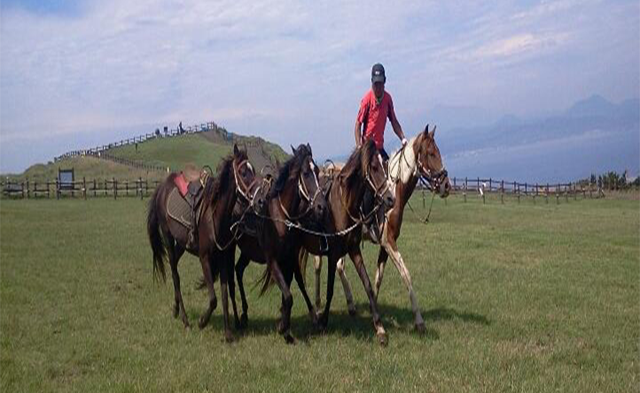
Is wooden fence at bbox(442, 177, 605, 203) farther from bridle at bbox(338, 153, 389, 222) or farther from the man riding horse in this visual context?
bridle at bbox(338, 153, 389, 222)

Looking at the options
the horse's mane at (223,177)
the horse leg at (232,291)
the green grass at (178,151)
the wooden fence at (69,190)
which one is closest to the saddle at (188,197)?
the horse's mane at (223,177)

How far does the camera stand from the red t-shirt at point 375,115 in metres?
9.72

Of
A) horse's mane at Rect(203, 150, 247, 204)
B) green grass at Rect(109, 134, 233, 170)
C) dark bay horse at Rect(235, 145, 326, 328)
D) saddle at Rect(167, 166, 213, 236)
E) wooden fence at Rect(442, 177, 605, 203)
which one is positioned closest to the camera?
dark bay horse at Rect(235, 145, 326, 328)

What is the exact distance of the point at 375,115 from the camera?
973cm

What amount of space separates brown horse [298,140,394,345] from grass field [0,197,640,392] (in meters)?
1.19

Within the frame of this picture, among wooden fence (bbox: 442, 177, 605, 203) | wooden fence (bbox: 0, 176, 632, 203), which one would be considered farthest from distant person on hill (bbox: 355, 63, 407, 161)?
wooden fence (bbox: 442, 177, 605, 203)

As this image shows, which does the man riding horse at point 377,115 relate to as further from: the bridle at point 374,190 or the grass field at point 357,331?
the grass field at point 357,331

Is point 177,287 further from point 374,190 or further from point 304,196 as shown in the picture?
point 374,190

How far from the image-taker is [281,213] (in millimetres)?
8438

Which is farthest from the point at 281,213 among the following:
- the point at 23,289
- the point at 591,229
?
the point at 591,229

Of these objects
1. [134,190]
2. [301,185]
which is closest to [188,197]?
[301,185]

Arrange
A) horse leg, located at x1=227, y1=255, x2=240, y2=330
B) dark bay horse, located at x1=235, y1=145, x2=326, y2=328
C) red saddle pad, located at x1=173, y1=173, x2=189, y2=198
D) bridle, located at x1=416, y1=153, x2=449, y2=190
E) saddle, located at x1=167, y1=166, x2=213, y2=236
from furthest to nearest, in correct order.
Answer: red saddle pad, located at x1=173, y1=173, x2=189, y2=198, saddle, located at x1=167, y1=166, x2=213, y2=236, horse leg, located at x1=227, y1=255, x2=240, y2=330, bridle, located at x1=416, y1=153, x2=449, y2=190, dark bay horse, located at x1=235, y1=145, x2=326, y2=328

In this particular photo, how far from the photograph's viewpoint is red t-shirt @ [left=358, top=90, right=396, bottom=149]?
31.9 ft

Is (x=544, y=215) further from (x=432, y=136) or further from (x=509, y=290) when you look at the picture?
(x=432, y=136)
